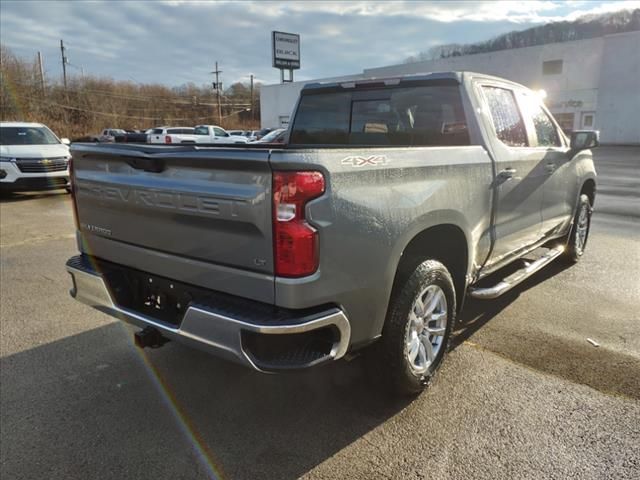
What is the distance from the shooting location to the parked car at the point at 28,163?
11336mm

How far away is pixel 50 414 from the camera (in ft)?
9.68

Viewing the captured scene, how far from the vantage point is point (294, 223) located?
2.15 meters

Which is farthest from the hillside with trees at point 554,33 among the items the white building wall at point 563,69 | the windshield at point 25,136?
the windshield at point 25,136

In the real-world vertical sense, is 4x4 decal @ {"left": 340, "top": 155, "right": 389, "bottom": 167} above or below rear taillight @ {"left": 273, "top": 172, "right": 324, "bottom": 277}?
above

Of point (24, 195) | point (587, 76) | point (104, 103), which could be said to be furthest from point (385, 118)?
point (104, 103)

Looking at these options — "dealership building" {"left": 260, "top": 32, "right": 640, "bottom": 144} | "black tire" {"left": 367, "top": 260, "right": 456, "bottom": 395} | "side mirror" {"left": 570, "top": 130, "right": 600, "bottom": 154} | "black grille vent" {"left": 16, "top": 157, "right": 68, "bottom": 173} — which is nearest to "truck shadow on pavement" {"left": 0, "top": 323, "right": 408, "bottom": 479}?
"black tire" {"left": 367, "top": 260, "right": 456, "bottom": 395}

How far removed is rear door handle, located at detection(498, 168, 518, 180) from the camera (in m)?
3.63

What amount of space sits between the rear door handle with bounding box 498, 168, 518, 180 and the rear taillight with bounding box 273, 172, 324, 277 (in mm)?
1980

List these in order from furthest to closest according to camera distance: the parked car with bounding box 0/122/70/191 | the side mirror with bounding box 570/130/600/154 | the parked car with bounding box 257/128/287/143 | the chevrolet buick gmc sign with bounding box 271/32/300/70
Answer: the chevrolet buick gmc sign with bounding box 271/32/300/70, the parked car with bounding box 0/122/70/191, the parked car with bounding box 257/128/287/143, the side mirror with bounding box 570/130/600/154

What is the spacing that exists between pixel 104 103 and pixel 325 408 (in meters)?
69.8

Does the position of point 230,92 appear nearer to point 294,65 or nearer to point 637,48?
point 294,65

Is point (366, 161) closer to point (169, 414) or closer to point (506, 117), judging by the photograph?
point (169, 414)

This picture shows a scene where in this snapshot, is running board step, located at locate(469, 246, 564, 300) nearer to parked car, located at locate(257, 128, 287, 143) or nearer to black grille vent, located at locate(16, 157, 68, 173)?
parked car, located at locate(257, 128, 287, 143)

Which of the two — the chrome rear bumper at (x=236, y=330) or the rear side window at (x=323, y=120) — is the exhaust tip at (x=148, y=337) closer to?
the chrome rear bumper at (x=236, y=330)
